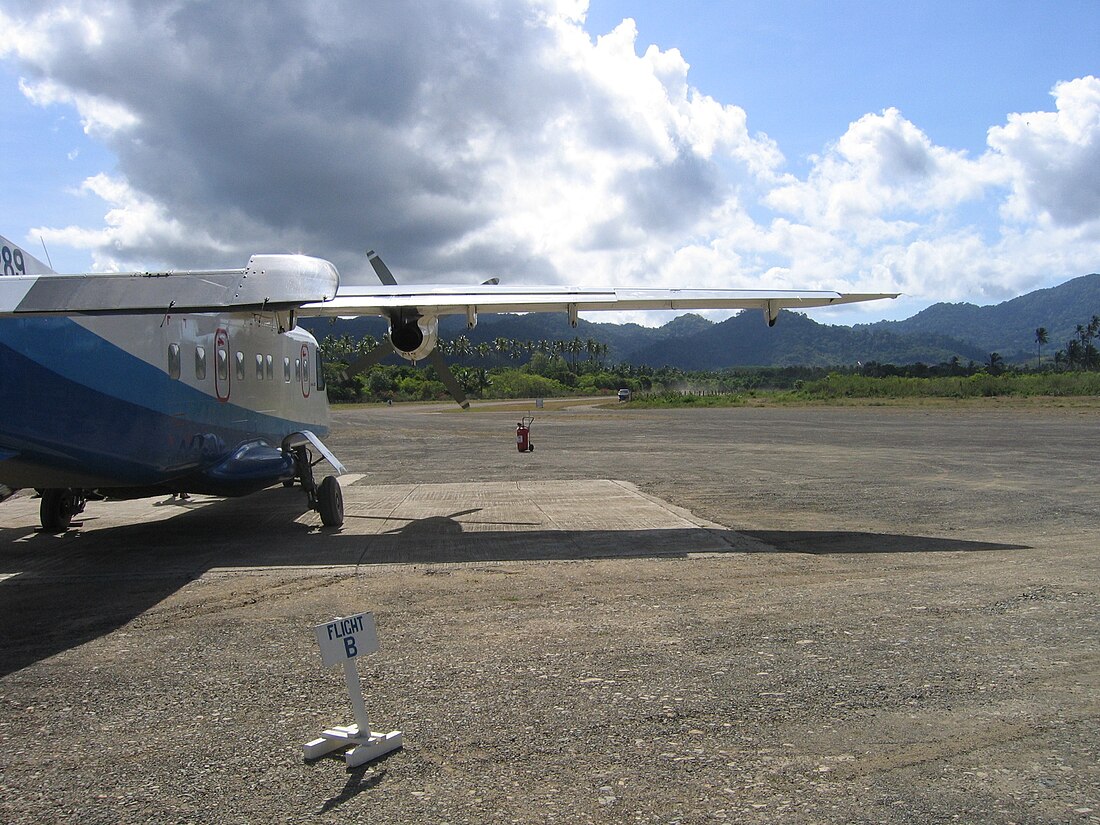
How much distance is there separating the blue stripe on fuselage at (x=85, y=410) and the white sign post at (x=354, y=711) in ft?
19.1

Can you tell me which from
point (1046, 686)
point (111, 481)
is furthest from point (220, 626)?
point (1046, 686)

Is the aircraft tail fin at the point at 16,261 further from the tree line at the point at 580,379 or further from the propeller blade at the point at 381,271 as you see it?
the tree line at the point at 580,379

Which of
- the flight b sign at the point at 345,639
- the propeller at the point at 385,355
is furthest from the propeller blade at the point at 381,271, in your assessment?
the flight b sign at the point at 345,639

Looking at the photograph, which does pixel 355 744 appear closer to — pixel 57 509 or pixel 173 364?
pixel 173 364

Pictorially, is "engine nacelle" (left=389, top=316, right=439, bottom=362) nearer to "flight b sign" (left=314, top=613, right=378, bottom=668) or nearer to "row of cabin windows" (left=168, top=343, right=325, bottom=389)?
"row of cabin windows" (left=168, top=343, right=325, bottom=389)

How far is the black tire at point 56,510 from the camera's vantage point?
1271 cm

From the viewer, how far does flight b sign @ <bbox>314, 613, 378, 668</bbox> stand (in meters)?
4.59

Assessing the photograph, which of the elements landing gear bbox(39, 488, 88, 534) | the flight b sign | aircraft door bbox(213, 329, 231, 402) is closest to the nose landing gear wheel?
Answer: landing gear bbox(39, 488, 88, 534)

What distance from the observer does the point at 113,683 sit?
5945mm

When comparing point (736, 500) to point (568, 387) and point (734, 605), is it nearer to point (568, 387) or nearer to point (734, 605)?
point (734, 605)

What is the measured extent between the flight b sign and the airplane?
534 cm

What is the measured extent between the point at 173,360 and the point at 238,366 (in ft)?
6.36

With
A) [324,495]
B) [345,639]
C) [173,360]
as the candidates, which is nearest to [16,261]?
[173,360]

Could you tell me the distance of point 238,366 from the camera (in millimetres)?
12383
